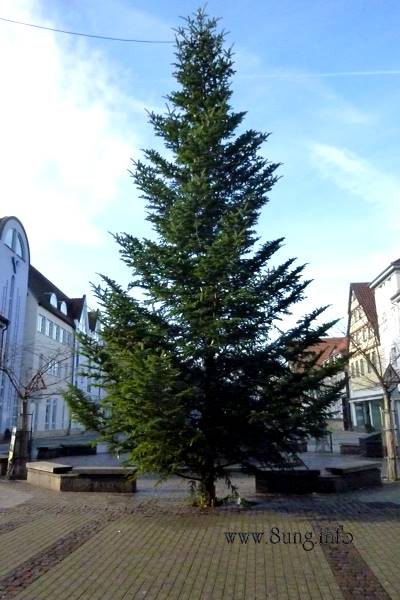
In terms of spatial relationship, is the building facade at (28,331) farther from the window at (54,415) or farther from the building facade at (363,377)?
the building facade at (363,377)

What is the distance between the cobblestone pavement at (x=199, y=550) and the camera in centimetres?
580

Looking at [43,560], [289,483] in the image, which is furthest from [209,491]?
[43,560]

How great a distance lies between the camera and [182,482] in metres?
14.3

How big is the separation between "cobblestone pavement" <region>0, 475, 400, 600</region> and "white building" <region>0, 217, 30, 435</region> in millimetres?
26730

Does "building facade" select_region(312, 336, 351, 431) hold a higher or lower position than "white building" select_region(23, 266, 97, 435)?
lower

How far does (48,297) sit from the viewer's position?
48.7m

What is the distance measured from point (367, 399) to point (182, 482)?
35.8 meters

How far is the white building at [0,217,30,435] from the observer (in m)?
36.5

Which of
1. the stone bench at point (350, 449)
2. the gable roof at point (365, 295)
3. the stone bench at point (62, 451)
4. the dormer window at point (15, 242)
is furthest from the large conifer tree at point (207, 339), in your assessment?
the gable roof at point (365, 295)

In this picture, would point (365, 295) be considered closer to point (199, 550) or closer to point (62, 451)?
point (62, 451)

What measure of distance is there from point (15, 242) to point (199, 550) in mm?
36825

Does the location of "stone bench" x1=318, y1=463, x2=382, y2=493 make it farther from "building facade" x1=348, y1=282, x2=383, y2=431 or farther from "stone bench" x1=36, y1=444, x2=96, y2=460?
"building facade" x1=348, y1=282, x2=383, y2=431

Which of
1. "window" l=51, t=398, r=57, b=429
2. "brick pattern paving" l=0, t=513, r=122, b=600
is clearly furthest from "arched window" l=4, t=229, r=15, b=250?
"brick pattern paving" l=0, t=513, r=122, b=600

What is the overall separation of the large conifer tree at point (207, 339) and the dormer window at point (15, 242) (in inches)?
1192
